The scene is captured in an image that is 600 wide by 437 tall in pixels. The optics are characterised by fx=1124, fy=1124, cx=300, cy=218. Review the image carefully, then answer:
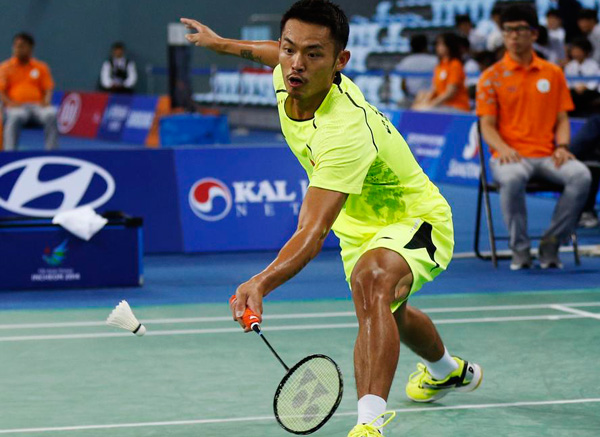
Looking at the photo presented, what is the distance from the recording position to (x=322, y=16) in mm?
3646

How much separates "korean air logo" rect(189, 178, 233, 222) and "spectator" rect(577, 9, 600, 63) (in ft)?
23.1

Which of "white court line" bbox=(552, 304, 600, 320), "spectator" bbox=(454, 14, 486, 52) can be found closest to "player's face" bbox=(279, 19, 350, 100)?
"white court line" bbox=(552, 304, 600, 320)

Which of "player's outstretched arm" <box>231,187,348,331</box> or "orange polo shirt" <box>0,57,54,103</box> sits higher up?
"player's outstretched arm" <box>231,187,348,331</box>

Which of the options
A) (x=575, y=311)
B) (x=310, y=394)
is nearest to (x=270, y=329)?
(x=575, y=311)

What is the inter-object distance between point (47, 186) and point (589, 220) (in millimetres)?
4974

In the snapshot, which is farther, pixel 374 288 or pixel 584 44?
pixel 584 44

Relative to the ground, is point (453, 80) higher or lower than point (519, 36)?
lower

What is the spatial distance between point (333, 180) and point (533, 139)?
5.01m

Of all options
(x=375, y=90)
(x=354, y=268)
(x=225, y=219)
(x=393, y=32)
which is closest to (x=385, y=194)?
(x=354, y=268)

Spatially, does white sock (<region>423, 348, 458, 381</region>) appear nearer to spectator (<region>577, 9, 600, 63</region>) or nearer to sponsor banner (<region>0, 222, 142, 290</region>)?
sponsor banner (<region>0, 222, 142, 290</region>)

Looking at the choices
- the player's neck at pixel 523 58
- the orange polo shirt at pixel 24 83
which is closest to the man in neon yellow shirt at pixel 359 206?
the player's neck at pixel 523 58

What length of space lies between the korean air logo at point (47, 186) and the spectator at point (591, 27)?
25.8ft

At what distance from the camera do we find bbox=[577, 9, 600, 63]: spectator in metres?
14.3

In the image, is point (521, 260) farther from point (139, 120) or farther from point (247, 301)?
point (139, 120)
